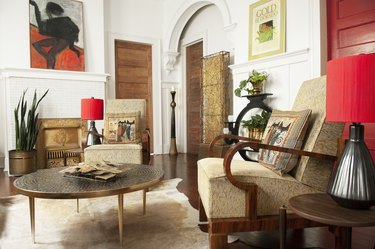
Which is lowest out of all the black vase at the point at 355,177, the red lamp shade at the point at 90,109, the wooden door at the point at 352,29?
the black vase at the point at 355,177

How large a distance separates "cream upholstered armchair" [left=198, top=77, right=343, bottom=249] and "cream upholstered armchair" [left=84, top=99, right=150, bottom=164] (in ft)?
4.77

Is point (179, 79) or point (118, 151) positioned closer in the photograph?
point (118, 151)

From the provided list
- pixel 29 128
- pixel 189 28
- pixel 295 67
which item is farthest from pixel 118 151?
pixel 189 28

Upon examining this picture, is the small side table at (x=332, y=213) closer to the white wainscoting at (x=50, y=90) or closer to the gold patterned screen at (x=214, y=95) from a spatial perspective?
the gold patterned screen at (x=214, y=95)

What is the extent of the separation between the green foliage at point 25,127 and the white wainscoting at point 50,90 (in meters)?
0.15

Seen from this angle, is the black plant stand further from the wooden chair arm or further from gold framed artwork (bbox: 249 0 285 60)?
the wooden chair arm

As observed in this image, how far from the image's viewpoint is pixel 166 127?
19.8 feet

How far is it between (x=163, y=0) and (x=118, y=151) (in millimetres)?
4004

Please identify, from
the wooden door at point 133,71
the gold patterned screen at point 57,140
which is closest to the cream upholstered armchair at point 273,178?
the gold patterned screen at point 57,140

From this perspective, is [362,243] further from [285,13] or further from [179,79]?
[179,79]

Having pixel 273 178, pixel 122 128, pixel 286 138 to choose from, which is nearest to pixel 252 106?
pixel 122 128

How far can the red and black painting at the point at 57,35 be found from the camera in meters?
4.32

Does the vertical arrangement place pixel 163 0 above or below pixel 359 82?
above

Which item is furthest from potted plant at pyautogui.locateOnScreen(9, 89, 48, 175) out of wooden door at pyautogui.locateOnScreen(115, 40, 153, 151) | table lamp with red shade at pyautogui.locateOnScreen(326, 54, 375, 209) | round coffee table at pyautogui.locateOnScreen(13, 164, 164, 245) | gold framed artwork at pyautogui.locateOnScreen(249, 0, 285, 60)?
table lamp with red shade at pyautogui.locateOnScreen(326, 54, 375, 209)
